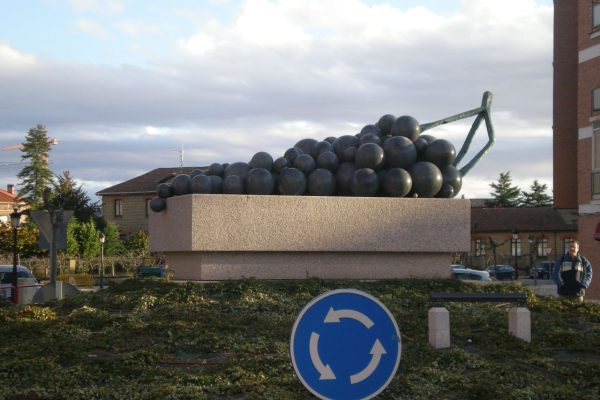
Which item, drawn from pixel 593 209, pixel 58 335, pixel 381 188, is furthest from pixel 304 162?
pixel 593 209

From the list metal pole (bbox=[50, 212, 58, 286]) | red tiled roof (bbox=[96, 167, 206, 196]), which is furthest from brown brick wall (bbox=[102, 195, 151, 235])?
metal pole (bbox=[50, 212, 58, 286])

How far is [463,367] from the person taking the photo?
1008 centimetres

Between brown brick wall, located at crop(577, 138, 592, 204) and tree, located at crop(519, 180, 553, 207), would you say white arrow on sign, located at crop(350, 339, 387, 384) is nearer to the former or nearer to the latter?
brown brick wall, located at crop(577, 138, 592, 204)

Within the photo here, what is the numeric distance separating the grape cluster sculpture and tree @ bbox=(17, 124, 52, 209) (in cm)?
7758

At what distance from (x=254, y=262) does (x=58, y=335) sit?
582 cm

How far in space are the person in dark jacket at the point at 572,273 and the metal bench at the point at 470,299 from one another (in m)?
2.07

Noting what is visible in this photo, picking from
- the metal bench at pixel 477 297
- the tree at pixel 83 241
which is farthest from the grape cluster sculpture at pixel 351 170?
the tree at pixel 83 241

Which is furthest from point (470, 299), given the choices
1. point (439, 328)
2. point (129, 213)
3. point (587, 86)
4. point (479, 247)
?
point (129, 213)

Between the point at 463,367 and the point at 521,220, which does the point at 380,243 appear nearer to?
the point at 463,367

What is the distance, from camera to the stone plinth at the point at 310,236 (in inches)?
651

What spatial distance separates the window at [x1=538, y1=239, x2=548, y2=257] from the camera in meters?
79.7

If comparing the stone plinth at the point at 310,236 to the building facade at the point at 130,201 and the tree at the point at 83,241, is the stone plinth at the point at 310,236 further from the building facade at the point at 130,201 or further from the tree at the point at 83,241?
the building facade at the point at 130,201

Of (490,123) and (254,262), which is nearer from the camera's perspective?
(254,262)

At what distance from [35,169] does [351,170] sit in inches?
3185
